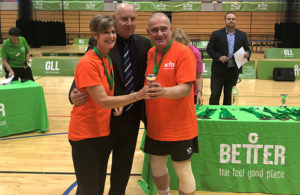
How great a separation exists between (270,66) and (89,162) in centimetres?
884

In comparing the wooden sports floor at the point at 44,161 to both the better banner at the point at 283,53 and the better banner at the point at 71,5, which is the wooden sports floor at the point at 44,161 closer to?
the better banner at the point at 283,53

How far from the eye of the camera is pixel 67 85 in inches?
350

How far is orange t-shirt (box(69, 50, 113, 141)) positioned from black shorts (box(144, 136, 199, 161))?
0.45 m

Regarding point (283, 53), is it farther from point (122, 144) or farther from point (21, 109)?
point (122, 144)

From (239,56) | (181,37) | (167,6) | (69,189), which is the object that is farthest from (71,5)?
(69,189)

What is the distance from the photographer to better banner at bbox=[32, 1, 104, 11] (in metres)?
17.7

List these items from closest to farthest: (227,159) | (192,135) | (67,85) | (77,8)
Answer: (192,135)
(227,159)
(67,85)
(77,8)

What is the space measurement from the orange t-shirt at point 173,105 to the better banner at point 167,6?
51.5 feet

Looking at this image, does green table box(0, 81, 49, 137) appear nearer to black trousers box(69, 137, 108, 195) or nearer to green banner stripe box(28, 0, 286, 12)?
black trousers box(69, 137, 108, 195)

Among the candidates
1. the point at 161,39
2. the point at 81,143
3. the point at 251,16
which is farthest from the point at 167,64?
the point at 251,16

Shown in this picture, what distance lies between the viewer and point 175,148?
225 cm

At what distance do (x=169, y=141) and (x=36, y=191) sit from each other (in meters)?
1.71

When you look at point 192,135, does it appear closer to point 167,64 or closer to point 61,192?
point 167,64

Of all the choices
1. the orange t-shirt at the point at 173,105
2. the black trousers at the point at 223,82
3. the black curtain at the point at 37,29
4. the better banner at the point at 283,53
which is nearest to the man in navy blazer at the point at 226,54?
the black trousers at the point at 223,82
